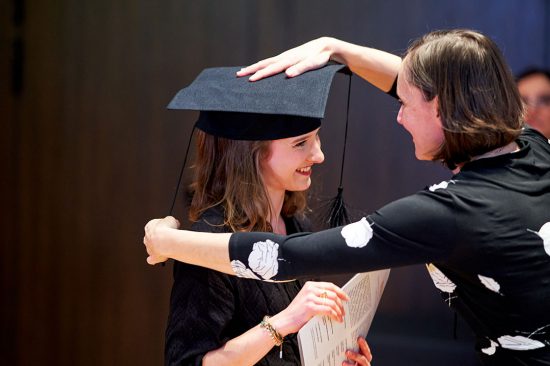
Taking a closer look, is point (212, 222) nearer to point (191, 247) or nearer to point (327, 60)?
point (191, 247)

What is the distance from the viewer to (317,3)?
277 centimetres

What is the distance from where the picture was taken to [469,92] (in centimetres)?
128

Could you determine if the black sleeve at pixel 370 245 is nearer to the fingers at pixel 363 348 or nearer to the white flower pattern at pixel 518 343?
the white flower pattern at pixel 518 343

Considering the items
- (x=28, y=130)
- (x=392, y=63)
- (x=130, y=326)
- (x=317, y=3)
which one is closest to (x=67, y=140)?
(x=28, y=130)

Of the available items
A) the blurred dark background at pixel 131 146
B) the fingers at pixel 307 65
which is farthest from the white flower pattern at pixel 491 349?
the blurred dark background at pixel 131 146

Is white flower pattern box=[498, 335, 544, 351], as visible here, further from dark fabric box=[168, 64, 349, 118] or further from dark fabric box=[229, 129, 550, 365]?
dark fabric box=[168, 64, 349, 118]

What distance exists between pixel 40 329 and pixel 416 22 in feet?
7.02

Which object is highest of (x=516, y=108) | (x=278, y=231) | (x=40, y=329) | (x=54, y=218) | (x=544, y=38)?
(x=544, y=38)

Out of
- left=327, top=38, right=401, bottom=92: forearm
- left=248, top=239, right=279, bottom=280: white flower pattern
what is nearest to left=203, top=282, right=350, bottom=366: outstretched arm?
left=248, top=239, right=279, bottom=280: white flower pattern

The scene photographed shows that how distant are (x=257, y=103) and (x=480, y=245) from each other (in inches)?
21.4

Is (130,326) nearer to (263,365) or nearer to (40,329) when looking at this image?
(40,329)

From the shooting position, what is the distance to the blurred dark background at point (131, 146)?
2725 millimetres

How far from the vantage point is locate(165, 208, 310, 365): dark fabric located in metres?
1.49

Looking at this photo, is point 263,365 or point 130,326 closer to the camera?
point 263,365
